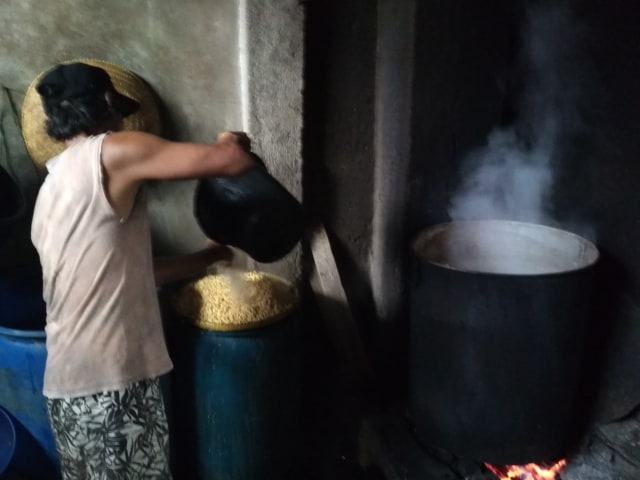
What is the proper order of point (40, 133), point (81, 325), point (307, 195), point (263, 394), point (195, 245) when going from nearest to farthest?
point (81, 325) → point (263, 394) → point (40, 133) → point (307, 195) → point (195, 245)

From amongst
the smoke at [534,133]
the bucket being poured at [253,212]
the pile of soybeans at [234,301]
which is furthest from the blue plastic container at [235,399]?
the smoke at [534,133]

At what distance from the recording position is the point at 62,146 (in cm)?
270

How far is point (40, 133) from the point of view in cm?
273

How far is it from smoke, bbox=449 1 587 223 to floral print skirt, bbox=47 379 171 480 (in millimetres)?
1623

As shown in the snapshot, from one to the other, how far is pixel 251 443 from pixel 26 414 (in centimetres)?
91

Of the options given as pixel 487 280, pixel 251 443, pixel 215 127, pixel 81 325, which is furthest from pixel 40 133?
pixel 487 280

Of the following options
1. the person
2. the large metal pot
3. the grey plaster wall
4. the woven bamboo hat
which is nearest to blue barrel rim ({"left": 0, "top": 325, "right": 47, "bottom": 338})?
the person

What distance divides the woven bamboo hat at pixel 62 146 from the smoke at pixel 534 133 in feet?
4.75

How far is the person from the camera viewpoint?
197 centimetres

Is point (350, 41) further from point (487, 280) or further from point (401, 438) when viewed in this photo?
point (401, 438)

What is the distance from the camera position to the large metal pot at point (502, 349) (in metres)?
2.26

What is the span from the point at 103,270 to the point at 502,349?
141 centimetres

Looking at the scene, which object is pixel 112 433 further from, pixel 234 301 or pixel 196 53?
pixel 196 53

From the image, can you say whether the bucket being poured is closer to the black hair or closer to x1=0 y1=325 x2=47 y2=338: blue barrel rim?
the black hair
